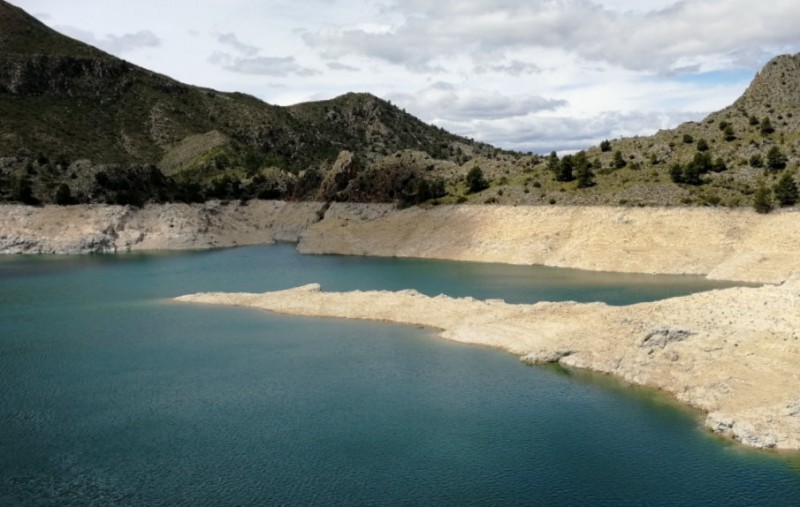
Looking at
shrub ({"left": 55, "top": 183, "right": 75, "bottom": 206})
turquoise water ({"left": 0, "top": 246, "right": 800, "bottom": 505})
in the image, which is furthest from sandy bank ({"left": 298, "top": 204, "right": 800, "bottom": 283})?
shrub ({"left": 55, "top": 183, "right": 75, "bottom": 206})

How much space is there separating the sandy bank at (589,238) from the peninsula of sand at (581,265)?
166 millimetres

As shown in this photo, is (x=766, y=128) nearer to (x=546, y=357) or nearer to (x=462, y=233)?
(x=462, y=233)

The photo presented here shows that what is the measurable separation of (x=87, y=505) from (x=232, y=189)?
10058 centimetres

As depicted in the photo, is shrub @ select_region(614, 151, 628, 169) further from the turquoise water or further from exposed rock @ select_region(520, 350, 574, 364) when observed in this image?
exposed rock @ select_region(520, 350, 574, 364)

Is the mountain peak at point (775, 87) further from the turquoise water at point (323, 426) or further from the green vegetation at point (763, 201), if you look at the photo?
the turquoise water at point (323, 426)

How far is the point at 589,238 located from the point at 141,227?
2477 inches

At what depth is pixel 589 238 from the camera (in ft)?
226

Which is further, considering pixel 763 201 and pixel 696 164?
pixel 696 164

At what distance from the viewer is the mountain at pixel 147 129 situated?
112m

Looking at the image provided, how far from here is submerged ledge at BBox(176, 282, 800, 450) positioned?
26219mm

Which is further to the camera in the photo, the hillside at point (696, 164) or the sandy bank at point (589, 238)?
the hillside at point (696, 164)

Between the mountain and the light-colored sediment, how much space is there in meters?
3.99

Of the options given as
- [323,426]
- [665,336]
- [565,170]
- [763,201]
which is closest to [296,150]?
[565,170]

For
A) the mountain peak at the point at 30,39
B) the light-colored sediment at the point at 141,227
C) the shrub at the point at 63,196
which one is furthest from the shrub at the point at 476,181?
the mountain peak at the point at 30,39
